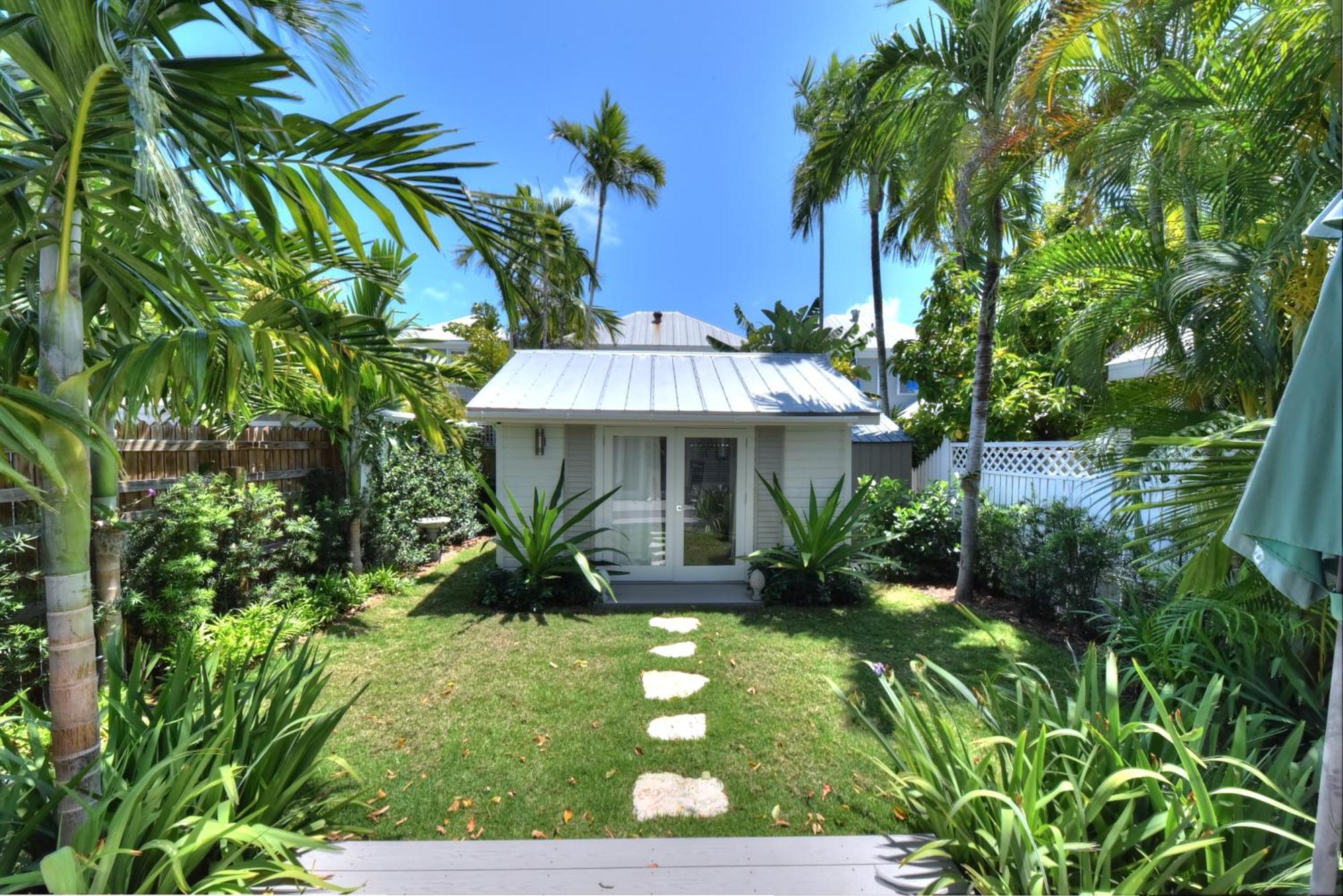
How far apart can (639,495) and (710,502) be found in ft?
3.28

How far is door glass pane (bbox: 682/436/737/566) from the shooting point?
7.73 meters

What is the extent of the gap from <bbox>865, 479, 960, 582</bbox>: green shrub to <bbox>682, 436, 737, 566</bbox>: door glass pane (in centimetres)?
201

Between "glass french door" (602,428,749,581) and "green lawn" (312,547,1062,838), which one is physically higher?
"glass french door" (602,428,749,581)

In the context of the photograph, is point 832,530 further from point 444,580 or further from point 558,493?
point 444,580

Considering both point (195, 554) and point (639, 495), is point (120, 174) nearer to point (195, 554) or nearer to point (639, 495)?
point (195, 554)

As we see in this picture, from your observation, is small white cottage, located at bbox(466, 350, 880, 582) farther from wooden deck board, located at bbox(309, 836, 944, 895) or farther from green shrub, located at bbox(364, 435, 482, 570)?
wooden deck board, located at bbox(309, 836, 944, 895)

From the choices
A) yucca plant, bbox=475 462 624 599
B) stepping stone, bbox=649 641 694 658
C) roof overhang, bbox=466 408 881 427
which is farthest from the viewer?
roof overhang, bbox=466 408 881 427

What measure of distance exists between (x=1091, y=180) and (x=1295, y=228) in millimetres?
1852

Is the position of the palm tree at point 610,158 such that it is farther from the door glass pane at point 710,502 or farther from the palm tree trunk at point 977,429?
the palm tree trunk at point 977,429

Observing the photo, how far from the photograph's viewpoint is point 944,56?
20.0 ft

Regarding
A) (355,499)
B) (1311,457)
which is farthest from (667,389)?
(1311,457)

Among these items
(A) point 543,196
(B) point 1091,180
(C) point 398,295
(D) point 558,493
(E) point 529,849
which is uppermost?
(B) point 1091,180

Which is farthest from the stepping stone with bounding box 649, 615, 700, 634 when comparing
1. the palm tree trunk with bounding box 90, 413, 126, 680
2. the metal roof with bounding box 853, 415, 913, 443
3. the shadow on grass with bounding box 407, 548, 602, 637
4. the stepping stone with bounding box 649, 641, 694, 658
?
the metal roof with bounding box 853, 415, 913, 443

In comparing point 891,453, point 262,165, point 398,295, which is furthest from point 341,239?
point 891,453
